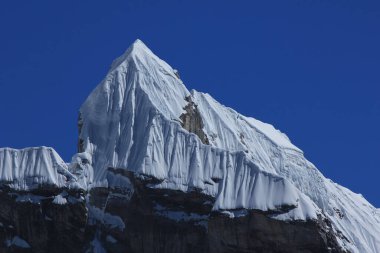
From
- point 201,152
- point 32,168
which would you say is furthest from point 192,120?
point 32,168

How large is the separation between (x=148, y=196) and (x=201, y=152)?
17.1 ft

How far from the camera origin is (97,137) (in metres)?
116

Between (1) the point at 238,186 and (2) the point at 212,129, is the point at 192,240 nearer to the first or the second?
(1) the point at 238,186

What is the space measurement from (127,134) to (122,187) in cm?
458

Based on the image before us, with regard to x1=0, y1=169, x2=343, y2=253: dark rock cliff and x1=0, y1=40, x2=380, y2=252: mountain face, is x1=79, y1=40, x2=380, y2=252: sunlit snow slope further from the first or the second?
x1=0, y1=169, x2=343, y2=253: dark rock cliff

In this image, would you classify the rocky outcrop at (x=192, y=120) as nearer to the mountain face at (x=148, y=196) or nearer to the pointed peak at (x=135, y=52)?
the mountain face at (x=148, y=196)

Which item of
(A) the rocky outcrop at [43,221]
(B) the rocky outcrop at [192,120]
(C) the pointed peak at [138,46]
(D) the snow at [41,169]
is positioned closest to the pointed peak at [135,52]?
(C) the pointed peak at [138,46]

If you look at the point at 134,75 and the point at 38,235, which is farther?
the point at 134,75

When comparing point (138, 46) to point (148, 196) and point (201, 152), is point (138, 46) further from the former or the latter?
point (148, 196)

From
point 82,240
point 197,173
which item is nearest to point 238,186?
point 197,173

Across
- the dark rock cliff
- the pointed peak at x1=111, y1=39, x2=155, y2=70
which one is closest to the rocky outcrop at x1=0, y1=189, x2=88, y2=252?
the dark rock cliff

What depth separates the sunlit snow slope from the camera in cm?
11181

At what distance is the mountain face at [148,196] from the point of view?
110 meters

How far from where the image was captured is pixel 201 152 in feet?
377
